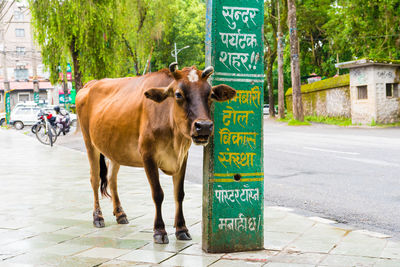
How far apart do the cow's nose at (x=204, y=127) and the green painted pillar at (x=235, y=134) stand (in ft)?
1.33

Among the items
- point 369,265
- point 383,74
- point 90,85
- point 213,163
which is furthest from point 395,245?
point 383,74

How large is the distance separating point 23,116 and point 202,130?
128 feet

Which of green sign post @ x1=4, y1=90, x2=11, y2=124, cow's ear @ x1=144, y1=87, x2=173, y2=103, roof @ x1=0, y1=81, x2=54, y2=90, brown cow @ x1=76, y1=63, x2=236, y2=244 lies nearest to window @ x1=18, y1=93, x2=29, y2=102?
roof @ x1=0, y1=81, x2=54, y2=90

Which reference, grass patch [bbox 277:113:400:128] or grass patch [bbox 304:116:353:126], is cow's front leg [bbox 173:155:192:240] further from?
grass patch [bbox 304:116:353:126]

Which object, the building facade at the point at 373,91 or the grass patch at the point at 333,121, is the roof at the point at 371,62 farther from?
the grass patch at the point at 333,121

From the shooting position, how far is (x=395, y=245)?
4758 millimetres

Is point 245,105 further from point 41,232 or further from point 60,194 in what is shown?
point 60,194

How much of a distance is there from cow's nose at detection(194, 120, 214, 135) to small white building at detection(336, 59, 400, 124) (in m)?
22.4

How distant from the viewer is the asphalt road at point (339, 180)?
6.61 meters

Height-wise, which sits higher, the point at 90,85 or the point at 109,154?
the point at 90,85

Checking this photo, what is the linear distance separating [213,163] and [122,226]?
179cm

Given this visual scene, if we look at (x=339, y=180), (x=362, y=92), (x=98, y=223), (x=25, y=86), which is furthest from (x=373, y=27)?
(x=25, y=86)

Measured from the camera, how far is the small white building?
25156 millimetres

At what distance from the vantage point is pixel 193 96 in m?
4.34
